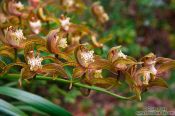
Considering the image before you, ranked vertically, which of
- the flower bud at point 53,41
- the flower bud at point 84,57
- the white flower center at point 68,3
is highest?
the white flower center at point 68,3

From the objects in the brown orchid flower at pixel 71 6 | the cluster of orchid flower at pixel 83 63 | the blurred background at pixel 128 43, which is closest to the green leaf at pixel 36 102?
the cluster of orchid flower at pixel 83 63

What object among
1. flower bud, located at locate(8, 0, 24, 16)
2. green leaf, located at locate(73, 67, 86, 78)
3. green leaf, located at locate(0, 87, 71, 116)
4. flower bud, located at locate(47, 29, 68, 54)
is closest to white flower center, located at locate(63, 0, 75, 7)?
flower bud, located at locate(8, 0, 24, 16)

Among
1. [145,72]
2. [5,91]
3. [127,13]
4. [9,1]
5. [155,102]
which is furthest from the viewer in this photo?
[127,13]

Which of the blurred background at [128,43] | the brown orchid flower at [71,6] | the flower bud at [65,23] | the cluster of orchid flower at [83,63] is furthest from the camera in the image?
the blurred background at [128,43]

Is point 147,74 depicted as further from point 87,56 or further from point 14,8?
point 14,8

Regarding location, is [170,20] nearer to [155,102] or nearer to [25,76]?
[155,102]

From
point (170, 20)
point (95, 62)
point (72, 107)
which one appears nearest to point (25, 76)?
point (95, 62)

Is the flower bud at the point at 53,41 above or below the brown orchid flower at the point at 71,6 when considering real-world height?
below

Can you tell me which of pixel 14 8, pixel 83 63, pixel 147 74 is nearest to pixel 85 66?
pixel 83 63

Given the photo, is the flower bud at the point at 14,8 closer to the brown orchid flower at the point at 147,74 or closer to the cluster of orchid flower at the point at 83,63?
the cluster of orchid flower at the point at 83,63
